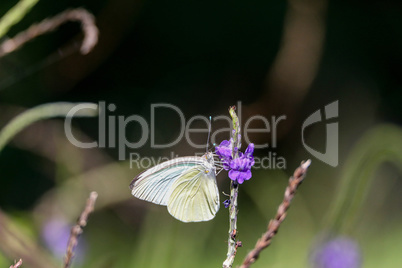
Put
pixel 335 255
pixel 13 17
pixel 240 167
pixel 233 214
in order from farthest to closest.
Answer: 1. pixel 335 255
2. pixel 13 17
3. pixel 240 167
4. pixel 233 214

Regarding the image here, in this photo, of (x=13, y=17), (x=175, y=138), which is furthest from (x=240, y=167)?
(x=175, y=138)

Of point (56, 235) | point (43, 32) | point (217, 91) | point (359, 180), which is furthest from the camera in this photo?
point (217, 91)

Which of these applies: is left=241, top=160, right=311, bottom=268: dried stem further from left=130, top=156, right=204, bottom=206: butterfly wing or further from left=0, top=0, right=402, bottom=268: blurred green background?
left=0, top=0, right=402, bottom=268: blurred green background

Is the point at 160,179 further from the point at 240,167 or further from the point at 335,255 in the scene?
the point at 335,255

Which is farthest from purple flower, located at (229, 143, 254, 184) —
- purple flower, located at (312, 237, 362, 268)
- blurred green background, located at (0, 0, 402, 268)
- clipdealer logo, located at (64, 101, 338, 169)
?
clipdealer logo, located at (64, 101, 338, 169)

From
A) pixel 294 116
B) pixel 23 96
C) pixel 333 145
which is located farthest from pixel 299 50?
pixel 23 96

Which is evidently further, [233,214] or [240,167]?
[240,167]
